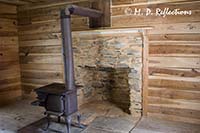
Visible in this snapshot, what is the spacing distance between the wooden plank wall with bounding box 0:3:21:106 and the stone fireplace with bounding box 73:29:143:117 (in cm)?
159

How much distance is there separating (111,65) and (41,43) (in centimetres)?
170

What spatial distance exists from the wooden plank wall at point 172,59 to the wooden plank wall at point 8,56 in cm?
244

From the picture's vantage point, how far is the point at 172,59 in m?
3.41

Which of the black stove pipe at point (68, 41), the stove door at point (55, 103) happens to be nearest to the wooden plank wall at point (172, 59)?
the black stove pipe at point (68, 41)

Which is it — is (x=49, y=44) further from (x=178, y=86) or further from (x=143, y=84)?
(x=178, y=86)

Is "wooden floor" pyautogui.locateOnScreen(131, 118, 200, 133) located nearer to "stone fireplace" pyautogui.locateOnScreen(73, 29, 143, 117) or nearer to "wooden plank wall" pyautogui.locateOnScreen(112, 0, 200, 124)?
"wooden plank wall" pyautogui.locateOnScreen(112, 0, 200, 124)

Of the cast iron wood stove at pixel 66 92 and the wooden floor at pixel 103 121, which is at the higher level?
the cast iron wood stove at pixel 66 92

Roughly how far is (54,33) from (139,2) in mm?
1847

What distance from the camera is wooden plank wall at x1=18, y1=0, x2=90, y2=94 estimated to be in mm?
4379

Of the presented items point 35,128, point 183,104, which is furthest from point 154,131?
point 35,128

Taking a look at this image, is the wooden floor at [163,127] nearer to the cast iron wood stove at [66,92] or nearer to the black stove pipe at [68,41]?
the cast iron wood stove at [66,92]

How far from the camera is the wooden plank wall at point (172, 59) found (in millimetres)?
3259

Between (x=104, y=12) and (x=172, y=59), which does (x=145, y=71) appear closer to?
(x=172, y=59)

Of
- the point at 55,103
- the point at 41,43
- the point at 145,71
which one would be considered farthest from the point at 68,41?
the point at 41,43
